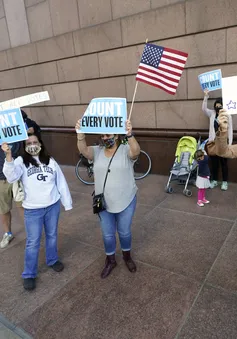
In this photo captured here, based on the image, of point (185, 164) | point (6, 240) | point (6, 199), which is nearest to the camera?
point (6, 199)

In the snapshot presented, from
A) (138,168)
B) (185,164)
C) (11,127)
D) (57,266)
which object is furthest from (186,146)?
(11,127)

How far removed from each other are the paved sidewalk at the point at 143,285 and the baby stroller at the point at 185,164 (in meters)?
1.09

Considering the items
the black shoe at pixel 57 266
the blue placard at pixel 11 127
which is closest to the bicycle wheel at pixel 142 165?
the black shoe at pixel 57 266

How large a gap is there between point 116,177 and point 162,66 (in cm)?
162

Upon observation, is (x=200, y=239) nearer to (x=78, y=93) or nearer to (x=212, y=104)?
(x=212, y=104)

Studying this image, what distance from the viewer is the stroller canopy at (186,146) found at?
6.00m

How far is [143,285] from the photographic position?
315 cm

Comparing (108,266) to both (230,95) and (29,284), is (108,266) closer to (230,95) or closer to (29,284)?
(29,284)

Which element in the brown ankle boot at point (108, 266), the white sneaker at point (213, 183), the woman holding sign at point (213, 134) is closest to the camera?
the brown ankle boot at point (108, 266)

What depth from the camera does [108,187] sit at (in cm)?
310

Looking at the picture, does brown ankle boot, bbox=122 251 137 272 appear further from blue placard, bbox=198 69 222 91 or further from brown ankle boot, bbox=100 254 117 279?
blue placard, bbox=198 69 222 91

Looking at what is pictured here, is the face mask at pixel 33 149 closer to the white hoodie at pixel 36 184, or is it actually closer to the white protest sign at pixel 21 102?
the white hoodie at pixel 36 184

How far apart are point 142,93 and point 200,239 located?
413 cm

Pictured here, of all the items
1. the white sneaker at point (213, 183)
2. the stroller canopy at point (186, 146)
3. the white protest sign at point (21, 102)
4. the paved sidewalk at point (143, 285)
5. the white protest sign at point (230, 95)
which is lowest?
the paved sidewalk at point (143, 285)
